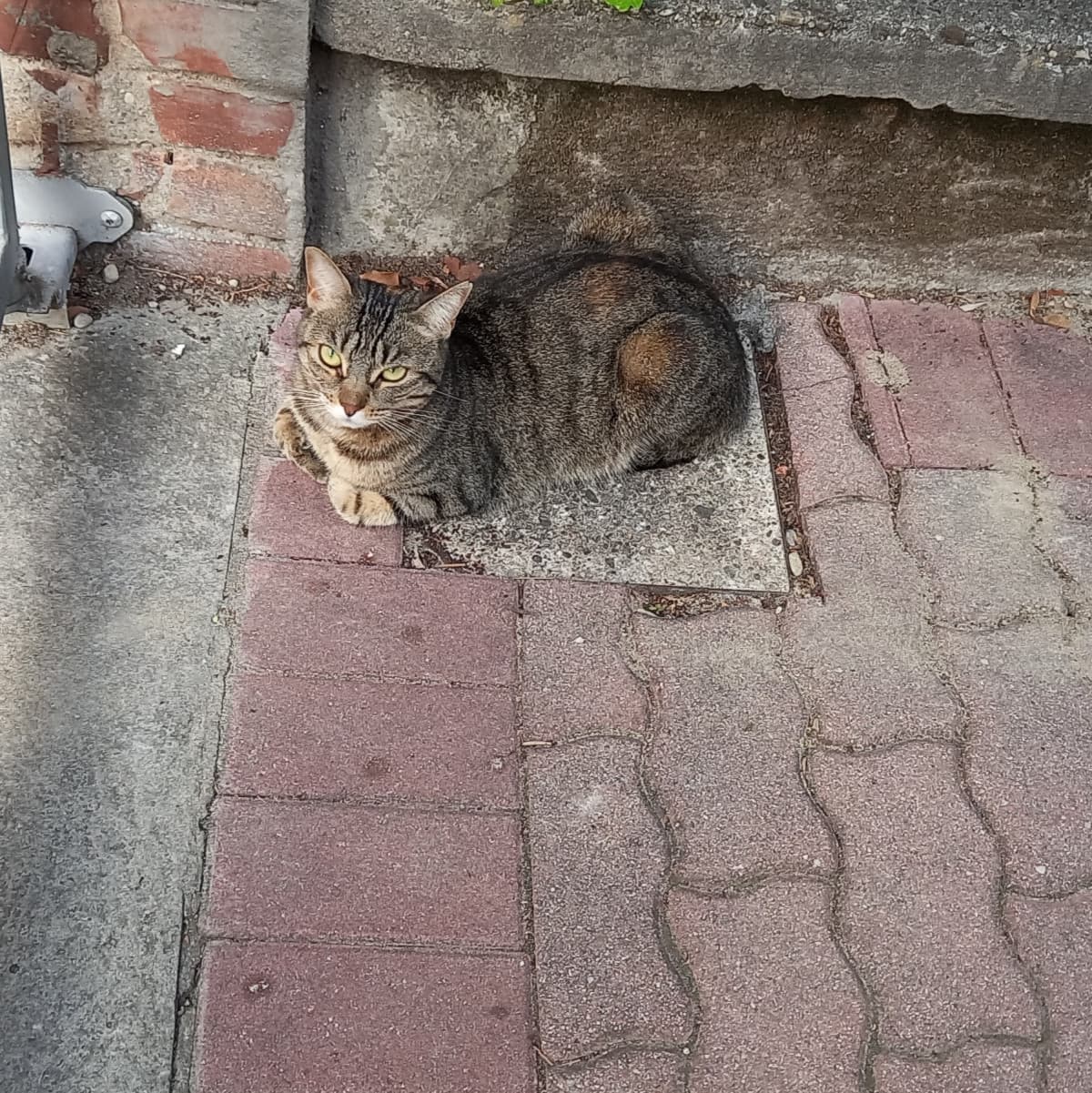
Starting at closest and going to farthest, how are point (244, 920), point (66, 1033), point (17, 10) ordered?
point (66, 1033) → point (244, 920) → point (17, 10)

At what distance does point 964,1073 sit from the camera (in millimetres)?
2141

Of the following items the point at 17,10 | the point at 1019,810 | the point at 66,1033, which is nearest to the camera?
the point at 66,1033

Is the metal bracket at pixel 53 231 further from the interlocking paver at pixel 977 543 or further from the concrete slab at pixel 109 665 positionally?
the interlocking paver at pixel 977 543

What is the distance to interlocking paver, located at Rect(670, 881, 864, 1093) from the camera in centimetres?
211

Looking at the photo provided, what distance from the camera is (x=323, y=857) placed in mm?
2250

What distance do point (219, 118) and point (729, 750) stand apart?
78.1 inches

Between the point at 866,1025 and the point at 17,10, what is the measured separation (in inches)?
113

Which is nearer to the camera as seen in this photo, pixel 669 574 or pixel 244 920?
pixel 244 920

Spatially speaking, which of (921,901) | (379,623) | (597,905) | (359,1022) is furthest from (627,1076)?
(379,623)

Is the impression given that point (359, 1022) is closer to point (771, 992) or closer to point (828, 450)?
point (771, 992)

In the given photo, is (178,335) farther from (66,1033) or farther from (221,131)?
(66,1033)

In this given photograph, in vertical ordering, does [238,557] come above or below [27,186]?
below

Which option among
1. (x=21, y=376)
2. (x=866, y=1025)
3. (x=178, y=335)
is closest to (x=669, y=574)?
(x=866, y=1025)

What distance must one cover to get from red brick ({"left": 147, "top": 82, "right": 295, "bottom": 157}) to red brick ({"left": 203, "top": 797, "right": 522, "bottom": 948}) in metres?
1.68
